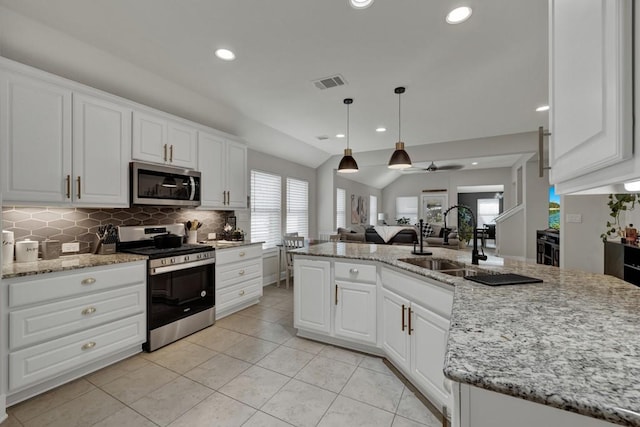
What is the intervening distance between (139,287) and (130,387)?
0.82 m

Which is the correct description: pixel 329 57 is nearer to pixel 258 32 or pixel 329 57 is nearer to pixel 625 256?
pixel 258 32

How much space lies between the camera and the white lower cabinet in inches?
133

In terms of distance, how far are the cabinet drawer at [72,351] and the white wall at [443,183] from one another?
10.1 metres

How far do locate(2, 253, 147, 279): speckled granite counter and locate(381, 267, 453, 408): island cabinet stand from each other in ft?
7.53

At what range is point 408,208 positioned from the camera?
11320mm

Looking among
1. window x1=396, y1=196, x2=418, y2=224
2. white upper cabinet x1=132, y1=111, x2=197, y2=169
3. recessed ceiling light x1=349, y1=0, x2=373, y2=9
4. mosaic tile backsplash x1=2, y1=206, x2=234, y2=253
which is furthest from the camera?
window x1=396, y1=196, x2=418, y2=224

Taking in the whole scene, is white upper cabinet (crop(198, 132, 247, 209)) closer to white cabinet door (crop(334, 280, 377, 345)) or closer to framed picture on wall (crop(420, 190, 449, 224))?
white cabinet door (crop(334, 280, 377, 345))

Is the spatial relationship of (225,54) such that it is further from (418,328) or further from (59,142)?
(418,328)

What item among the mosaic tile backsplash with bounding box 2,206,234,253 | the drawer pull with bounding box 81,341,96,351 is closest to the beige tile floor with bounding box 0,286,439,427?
the drawer pull with bounding box 81,341,96,351

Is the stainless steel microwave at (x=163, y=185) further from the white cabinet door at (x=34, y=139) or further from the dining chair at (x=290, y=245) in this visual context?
the dining chair at (x=290, y=245)

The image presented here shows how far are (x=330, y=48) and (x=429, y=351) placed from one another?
97.0 inches

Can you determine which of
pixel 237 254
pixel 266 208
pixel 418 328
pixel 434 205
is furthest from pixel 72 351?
pixel 434 205

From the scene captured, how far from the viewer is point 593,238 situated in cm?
397

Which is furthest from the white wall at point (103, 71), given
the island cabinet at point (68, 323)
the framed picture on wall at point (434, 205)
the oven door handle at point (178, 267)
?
the framed picture on wall at point (434, 205)
